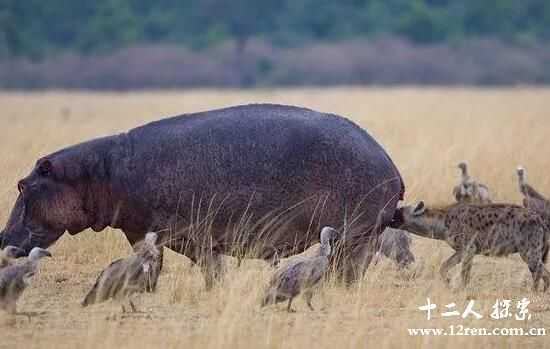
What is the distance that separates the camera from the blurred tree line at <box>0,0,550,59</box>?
64.5 m

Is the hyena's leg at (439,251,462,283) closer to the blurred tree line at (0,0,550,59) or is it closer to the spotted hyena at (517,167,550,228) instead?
the spotted hyena at (517,167,550,228)

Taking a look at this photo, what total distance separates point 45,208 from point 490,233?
3.63m

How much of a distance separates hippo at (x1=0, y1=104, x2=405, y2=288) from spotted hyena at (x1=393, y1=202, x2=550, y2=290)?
2.18 feet

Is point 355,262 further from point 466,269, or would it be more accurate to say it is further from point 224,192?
point 224,192

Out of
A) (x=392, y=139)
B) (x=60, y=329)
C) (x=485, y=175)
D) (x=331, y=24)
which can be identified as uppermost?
(x=331, y=24)

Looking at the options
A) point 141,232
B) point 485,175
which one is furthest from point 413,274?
point 485,175

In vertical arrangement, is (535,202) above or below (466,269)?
above

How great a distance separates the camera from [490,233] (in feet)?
36.4

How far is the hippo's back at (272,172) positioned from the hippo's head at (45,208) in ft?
1.67

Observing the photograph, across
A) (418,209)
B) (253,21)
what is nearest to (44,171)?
(418,209)

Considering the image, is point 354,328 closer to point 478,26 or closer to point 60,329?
point 60,329

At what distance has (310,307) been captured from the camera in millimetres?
9773

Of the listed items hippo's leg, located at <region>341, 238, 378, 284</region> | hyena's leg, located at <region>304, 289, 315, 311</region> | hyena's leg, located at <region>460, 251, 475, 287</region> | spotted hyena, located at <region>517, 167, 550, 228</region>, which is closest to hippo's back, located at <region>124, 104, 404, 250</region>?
hippo's leg, located at <region>341, 238, 378, 284</region>

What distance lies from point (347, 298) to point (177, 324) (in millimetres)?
1593
